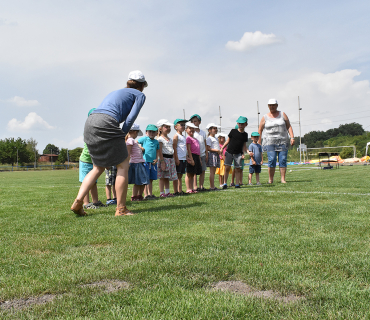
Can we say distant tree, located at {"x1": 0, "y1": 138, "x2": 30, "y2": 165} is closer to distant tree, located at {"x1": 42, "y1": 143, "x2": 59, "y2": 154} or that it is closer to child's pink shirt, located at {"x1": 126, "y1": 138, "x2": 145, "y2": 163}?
distant tree, located at {"x1": 42, "y1": 143, "x2": 59, "y2": 154}

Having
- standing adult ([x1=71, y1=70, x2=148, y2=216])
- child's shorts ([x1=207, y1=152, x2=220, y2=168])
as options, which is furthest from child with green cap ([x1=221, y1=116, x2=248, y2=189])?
standing adult ([x1=71, y1=70, x2=148, y2=216])

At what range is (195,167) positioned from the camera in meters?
8.02

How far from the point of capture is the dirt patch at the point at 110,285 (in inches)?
80.4

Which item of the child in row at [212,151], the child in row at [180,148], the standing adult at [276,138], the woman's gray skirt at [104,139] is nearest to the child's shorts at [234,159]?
the child in row at [212,151]

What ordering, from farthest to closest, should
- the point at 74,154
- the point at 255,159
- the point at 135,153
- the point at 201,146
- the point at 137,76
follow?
the point at 74,154
the point at 255,159
the point at 201,146
the point at 135,153
the point at 137,76

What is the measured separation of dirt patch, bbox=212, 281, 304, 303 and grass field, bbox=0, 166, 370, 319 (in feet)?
0.11

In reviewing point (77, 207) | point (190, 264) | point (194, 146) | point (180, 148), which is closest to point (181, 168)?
point (180, 148)

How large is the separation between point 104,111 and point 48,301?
3134mm

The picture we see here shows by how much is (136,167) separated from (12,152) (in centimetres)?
8954

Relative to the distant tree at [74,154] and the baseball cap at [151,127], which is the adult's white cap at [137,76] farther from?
the distant tree at [74,154]

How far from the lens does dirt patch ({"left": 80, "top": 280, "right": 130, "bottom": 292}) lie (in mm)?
2041

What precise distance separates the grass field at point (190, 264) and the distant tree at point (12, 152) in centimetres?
9006

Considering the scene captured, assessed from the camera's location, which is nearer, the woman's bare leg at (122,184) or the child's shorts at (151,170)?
the woman's bare leg at (122,184)

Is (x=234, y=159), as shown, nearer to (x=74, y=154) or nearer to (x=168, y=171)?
(x=168, y=171)
